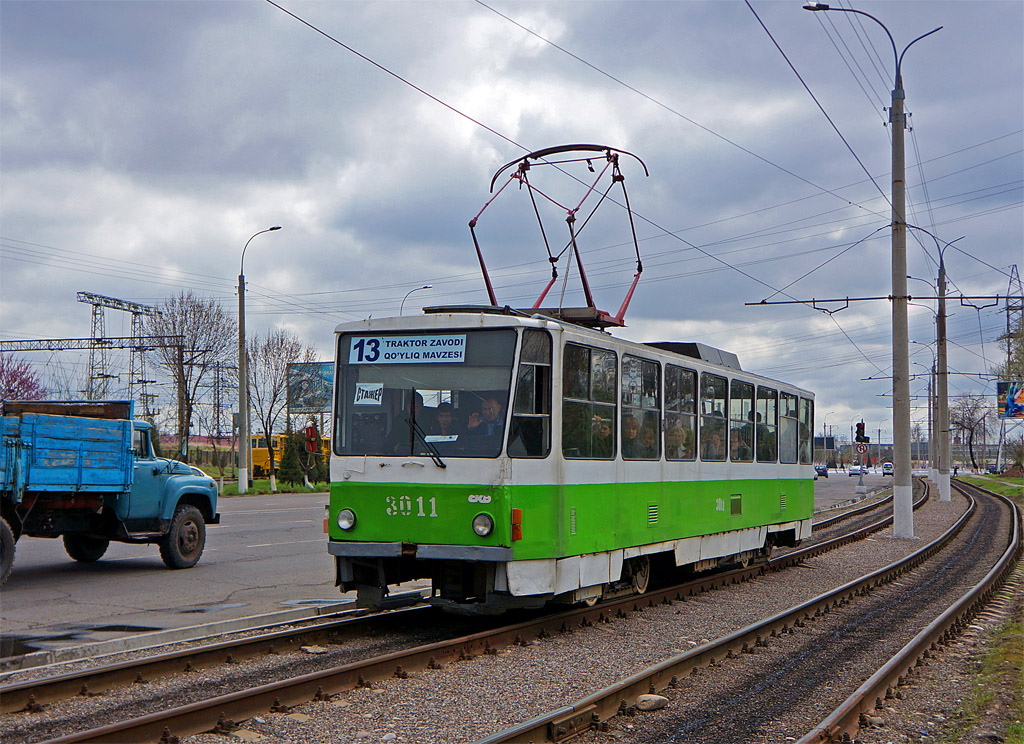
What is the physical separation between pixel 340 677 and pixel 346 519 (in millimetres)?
2604

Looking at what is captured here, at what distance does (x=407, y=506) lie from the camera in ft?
31.3

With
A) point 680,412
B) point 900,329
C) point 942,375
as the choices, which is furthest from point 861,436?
point 680,412

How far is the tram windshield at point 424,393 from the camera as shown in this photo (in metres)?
9.43

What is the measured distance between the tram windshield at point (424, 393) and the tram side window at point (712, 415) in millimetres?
4579

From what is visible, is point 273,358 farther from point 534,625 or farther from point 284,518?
point 534,625

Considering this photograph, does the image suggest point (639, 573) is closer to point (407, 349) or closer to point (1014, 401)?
point (407, 349)

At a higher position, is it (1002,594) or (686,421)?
(686,421)

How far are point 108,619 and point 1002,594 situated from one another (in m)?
11.6

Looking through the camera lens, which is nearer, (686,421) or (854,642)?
(854,642)

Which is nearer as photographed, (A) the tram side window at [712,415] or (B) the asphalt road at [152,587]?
(B) the asphalt road at [152,587]

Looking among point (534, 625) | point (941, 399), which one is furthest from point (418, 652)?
point (941, 399)

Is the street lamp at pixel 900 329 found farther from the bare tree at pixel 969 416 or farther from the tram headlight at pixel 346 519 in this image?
the bare tree at pixel 969 416

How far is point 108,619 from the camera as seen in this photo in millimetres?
10523

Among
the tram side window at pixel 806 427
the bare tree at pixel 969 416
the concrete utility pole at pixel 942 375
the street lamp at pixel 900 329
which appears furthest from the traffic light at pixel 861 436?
the bare tree at pixel 969 416
